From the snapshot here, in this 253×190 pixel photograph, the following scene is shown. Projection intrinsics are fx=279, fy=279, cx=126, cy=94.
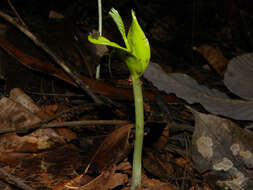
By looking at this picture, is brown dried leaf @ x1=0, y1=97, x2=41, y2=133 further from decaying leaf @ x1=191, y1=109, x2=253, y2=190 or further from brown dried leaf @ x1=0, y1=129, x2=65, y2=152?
decaying leaf @ x1=191, y1=109, x2=253, y2=190

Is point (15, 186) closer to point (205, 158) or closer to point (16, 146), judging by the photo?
point (16, 146)

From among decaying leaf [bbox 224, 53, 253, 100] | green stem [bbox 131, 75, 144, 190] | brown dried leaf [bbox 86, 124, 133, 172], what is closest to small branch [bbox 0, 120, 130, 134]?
brown dried leaf [bbox 86, 124, 133, 172]

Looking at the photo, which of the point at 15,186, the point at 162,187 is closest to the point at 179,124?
the point at 162,187

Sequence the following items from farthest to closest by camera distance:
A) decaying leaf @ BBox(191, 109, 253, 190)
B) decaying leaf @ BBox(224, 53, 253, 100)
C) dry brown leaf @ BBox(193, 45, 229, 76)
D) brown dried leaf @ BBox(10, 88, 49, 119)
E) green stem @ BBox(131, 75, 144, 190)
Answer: dry brown leaf @ BBox(193, 45, 229, 76) < decaying leaf @ BBox(224, 53, 253, 100) < brown dried leaf @ BBox(10, 88, 49, 119) < decaying leaf @ BBox(191, 109, 253, 190) < green stem @ BBox(131, 75, 144, 190)

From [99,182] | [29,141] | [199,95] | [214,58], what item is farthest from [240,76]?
[29,141]

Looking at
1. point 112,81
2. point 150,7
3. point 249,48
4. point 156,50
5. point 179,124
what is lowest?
point 179,124

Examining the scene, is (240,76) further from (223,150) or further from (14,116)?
(14,116)

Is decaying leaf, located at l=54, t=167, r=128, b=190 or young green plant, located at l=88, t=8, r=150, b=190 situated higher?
young green plant, located at l=88, t=8, r=150, b=190
